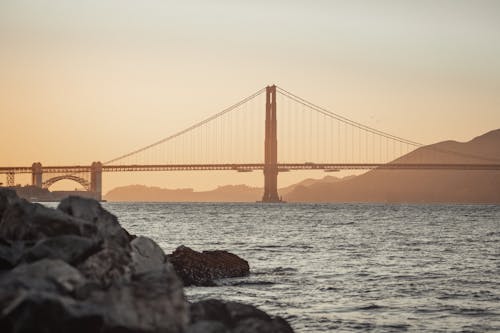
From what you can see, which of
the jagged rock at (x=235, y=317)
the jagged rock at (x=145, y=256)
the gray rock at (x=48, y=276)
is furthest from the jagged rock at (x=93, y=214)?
the gray rock at (x=48, y=276)

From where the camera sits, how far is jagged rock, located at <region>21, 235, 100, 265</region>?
382 inches

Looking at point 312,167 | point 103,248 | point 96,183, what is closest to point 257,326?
point 103,248

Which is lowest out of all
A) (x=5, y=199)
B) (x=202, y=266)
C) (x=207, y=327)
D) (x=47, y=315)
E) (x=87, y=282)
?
(x=202, y=266)

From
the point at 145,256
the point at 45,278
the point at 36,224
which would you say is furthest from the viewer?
the point at 145,256

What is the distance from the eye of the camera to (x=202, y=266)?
66.8ft

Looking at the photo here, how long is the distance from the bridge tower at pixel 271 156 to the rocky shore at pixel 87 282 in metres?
100

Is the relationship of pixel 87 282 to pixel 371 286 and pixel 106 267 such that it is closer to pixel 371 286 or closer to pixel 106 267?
pixel 106 267

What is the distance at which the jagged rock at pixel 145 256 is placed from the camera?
1038cm

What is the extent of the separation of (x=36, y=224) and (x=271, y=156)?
4083 inches

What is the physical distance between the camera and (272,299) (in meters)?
18.4

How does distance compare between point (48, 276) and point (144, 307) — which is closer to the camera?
point (144, 307)

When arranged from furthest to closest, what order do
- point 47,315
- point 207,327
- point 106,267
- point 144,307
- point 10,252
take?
point 10,252 < point 106,267 < point 207,327 < point 144,307 < point 47,315

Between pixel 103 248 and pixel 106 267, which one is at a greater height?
pixel 103 248

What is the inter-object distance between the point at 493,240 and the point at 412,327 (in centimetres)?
3126
